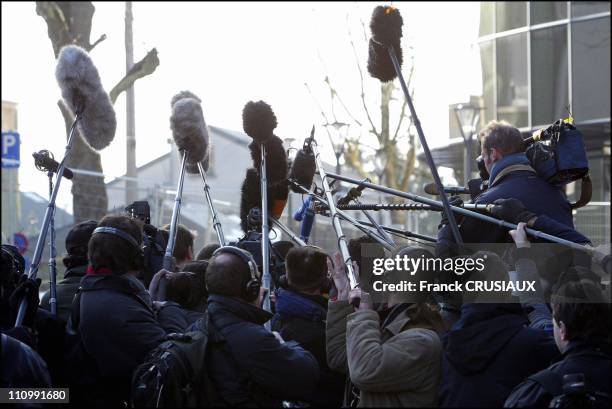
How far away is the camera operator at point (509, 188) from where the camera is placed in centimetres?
519

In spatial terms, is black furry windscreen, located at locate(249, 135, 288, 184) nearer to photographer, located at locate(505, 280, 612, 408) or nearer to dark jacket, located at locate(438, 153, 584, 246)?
dark jacket, located at locate(438, 153, 584, 246)

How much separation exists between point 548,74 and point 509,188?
57.7 feet

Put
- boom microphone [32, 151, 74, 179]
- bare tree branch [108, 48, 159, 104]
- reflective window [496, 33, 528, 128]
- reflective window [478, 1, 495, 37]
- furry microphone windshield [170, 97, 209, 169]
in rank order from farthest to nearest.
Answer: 1. reflective window [478, 1, 495, 37]
2. reflective window [496, 33, 528, 128]
3. bare tree branch [108, 48, 159, 104]
4. furry microphone windshield [170, 97, 209, 169]
5. boom microphone [32, 151, 74, 179]

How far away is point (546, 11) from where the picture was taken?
22.4 metres

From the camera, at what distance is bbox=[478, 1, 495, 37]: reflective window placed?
24.0 meters

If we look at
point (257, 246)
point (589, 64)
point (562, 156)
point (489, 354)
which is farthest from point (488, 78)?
point (489, 354)

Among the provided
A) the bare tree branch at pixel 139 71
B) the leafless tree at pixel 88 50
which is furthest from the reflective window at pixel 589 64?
the leafless tree at pixel 88 50

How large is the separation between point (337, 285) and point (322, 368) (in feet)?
1.73

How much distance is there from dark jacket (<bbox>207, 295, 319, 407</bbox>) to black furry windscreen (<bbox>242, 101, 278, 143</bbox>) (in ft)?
7.39

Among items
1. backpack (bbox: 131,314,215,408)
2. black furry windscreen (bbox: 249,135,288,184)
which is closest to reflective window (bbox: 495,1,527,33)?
black furry windscreen (bbox: 249,135,288,184)

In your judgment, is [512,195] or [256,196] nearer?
[512,195]

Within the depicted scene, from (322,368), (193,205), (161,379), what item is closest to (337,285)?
(322,368)

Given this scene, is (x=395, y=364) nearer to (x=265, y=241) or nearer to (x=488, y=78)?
(x=265, y=241)

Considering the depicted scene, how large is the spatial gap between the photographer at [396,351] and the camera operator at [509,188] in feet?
2.63
